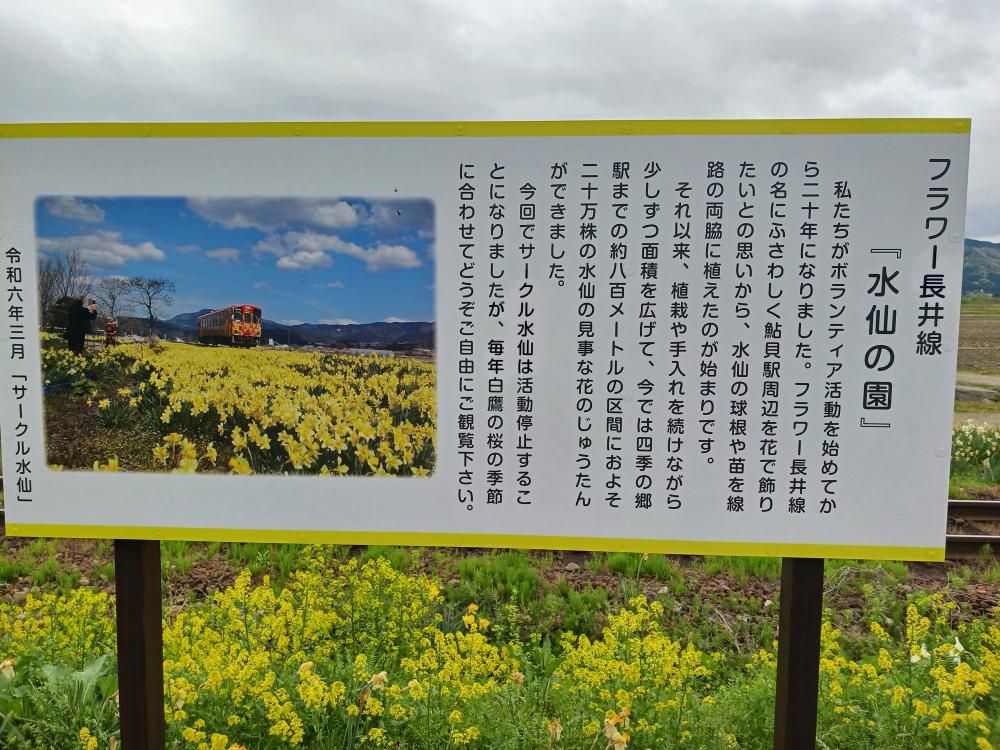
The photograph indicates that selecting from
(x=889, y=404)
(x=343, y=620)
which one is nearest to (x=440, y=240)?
(x=889, y=404)

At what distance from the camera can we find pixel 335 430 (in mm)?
2742

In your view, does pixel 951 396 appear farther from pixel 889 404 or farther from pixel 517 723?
pixel 517 723

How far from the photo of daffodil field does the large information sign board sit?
0.01 metres

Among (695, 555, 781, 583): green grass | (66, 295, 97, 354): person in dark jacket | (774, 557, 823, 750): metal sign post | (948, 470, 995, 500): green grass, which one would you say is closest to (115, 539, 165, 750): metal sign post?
(66, 295, 97, 354): person in dark jacket

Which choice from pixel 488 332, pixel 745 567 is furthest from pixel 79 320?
pixel 745 567

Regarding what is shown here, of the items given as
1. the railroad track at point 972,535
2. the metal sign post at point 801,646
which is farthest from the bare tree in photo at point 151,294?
the railroad track at point 972,535

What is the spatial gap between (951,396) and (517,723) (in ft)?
7.89

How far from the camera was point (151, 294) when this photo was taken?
282cm

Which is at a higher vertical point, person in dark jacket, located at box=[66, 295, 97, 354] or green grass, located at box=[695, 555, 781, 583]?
person in dark jacket, located at box=[66, 295, 97, 354]

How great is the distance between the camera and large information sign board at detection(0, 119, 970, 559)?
2541 millimetres

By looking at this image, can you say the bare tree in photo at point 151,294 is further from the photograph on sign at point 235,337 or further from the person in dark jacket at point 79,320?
the person in dark jacket at point 79,320

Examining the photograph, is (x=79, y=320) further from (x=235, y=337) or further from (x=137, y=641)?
(x=137, y=641)

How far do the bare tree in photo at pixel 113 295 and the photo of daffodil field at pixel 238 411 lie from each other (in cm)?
16

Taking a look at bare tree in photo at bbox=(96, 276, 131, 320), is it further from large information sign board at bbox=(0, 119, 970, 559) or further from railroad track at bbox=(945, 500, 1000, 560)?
railroad track at bbox=(945, 500, 1000, 560)
